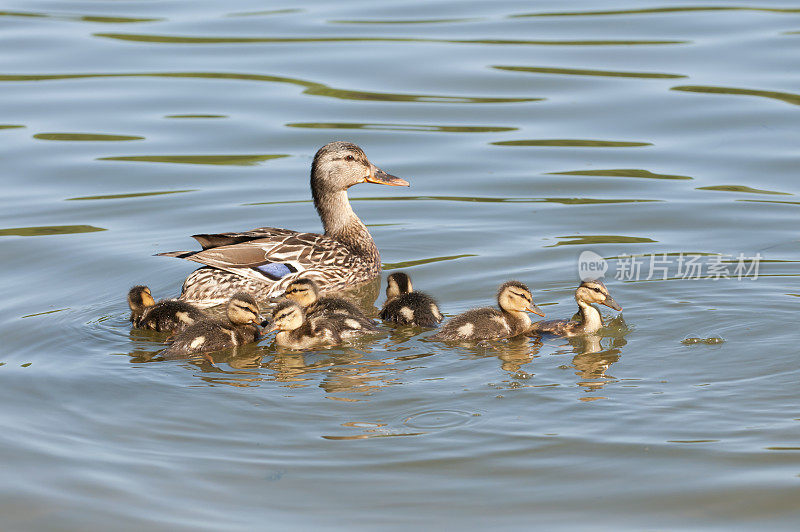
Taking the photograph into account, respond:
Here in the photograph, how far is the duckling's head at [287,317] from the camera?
21.2ft

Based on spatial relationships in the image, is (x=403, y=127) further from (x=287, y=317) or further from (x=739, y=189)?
(x=287, y=317)

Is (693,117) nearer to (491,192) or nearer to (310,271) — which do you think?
(491,192)

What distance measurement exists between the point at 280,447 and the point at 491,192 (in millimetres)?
4930

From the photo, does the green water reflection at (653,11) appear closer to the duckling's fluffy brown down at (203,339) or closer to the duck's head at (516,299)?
the duck's head at (516,299)

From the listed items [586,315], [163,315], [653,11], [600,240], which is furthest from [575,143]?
[163,315]

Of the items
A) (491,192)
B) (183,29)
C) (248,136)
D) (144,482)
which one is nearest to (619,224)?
(491,192)

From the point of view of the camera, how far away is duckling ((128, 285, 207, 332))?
6832 millimetres

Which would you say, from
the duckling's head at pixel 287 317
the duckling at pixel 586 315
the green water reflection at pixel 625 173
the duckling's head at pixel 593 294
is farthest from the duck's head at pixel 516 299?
the green water reflection at pixel 625 173

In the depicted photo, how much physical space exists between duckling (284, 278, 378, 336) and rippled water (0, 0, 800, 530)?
0.43ft

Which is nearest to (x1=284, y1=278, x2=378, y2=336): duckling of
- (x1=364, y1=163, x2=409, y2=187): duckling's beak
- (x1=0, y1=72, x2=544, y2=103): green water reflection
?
(x1=364, y1=163, x2=409, y2=187): duckling's beak

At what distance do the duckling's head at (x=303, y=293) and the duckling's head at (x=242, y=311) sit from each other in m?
0.63

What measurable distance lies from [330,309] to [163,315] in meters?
0.92

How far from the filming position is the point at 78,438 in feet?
17.8

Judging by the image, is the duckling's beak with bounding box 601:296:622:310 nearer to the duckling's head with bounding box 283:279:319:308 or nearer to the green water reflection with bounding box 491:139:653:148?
the duckling's head with bounding box 283:279:319:308
